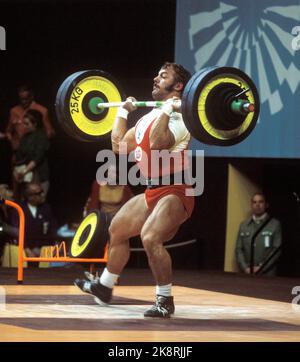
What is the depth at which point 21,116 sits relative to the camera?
14602mm

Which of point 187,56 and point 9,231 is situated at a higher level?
point 187,56

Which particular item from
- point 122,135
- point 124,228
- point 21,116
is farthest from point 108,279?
point 21,116

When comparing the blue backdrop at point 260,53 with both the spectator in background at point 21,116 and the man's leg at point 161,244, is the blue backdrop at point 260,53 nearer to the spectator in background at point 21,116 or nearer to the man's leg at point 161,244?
the spectator in background at point 21,116

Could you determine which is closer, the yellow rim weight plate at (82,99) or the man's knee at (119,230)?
the man's knee at (119,230)

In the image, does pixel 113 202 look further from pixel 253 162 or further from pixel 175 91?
pixel 175 91

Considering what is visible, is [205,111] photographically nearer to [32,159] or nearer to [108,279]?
[108,279]

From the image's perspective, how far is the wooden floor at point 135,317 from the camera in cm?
742

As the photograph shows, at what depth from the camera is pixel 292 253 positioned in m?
13.3

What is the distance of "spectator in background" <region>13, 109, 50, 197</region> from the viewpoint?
1426cm

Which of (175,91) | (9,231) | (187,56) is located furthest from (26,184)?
(175,91)

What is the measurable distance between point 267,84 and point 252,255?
1879 millimetres

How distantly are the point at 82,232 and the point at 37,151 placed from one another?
3943mm

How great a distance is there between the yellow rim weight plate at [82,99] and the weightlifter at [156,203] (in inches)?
19.1

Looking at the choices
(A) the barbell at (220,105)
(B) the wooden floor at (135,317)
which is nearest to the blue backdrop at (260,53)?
(B) the wooden floor at (135,317)
